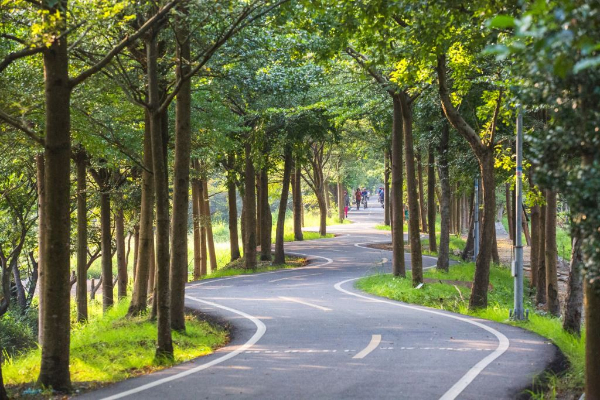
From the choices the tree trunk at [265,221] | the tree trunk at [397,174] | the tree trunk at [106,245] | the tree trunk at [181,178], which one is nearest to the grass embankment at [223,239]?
the tree trunk at [265,221]

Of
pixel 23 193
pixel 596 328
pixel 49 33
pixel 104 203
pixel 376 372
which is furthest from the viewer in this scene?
pixel 23 193

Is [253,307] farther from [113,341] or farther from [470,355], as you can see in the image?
[470,355]

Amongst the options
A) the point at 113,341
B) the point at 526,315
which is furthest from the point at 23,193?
the point at 526,315

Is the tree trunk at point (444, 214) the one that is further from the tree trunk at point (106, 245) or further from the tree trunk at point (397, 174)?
the tree trunk at point (106, 245)

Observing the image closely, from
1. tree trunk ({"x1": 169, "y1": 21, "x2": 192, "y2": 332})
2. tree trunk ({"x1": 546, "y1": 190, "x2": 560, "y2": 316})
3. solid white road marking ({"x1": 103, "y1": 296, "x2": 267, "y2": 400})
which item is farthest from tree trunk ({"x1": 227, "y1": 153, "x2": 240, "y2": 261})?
tree trunk ({"x1": 169, "y1": 21, "x2": 192, "y2": 332})

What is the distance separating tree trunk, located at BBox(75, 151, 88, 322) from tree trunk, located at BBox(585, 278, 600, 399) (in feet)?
50.7

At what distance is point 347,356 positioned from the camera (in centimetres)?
1061

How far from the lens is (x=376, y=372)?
365 inches

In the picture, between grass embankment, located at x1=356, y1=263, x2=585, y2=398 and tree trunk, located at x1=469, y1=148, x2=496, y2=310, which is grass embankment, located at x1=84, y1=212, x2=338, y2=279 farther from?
tree trunk, located at x1=469, y1=148, x2=496, y2=310

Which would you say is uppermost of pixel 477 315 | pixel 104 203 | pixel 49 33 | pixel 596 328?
pixel 49 33

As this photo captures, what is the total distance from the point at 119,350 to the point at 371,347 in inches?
167

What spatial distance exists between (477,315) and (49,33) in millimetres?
11582

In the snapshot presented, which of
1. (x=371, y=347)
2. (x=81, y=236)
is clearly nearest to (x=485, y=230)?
(x=371, y=347)

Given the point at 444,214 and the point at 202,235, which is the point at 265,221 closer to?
the point at 202,235
